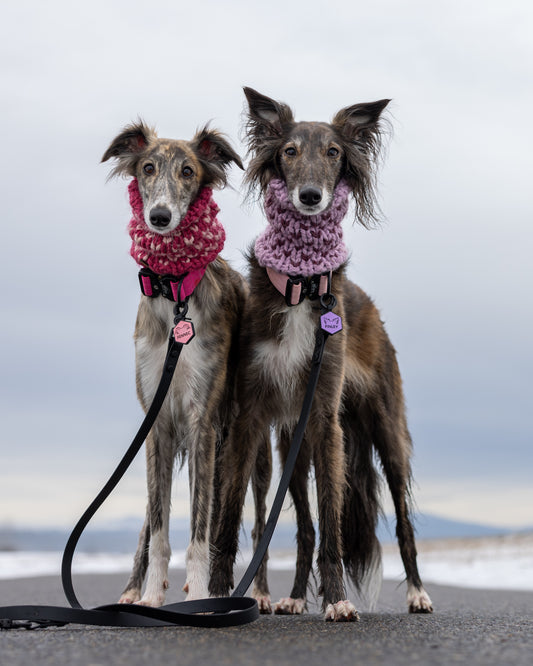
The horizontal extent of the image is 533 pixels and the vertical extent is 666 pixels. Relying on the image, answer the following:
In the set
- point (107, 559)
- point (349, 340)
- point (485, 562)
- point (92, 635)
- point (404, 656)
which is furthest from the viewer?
point (107, 559)

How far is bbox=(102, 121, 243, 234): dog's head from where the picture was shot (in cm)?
447

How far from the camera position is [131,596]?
475 centimetres

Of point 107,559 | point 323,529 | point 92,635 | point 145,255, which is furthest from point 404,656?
point 107,559

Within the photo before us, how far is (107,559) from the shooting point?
1609cm

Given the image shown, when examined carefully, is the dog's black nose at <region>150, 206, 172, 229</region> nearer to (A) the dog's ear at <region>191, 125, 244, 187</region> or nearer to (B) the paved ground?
(A) the dog's ear at <region>191, 125, 244, 187</region>

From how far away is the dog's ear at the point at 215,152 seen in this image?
492 centimetres

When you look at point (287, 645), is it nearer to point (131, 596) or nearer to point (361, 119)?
point (131, 596)

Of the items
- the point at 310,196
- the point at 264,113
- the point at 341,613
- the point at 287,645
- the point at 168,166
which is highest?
the point at 264,113

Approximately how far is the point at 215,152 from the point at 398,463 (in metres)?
A: 2.87

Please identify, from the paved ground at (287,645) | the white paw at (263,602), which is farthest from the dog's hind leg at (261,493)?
the paved ground at (287,645)

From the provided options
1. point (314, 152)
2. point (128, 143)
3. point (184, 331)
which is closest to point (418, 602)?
point (184, 331)

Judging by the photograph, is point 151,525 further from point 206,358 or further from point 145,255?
point 145,255

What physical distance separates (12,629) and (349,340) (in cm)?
312

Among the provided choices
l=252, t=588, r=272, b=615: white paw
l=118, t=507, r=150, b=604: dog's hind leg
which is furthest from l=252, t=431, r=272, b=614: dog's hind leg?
l=118, t=507, r=150, b=604: dog's hind leg
